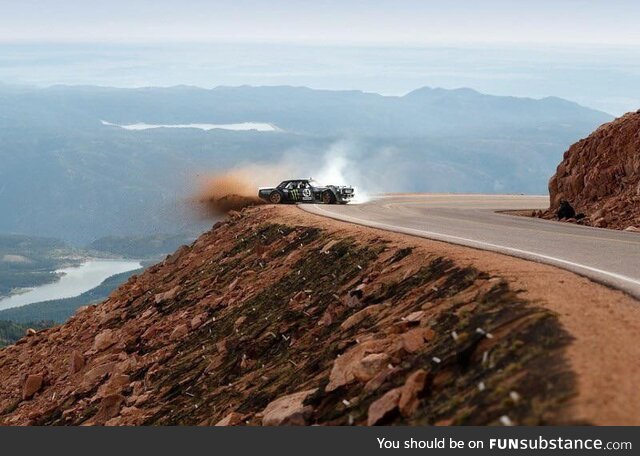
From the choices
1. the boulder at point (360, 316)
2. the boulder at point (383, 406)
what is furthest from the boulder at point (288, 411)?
the boulder at point (360, 316)

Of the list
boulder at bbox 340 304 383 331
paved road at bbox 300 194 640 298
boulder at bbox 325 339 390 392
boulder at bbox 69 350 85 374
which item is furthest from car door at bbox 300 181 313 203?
boulder at bbox 325 339 390 392

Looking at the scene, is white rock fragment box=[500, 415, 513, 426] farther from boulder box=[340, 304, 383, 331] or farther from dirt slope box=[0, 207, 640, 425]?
boulder box=[340, 304, 383, 331]

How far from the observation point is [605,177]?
35062mm

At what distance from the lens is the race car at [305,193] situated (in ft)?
151

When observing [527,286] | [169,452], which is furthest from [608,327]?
[169,452]

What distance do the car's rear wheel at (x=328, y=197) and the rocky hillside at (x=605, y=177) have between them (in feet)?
38.7

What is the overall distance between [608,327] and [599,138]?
2668cm

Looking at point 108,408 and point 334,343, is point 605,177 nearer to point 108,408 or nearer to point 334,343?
A: point 334,343

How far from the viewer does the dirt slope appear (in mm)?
10023

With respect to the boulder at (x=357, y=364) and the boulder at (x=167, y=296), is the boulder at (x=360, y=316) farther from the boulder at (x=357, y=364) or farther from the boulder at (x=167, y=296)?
the boulder at (x=167, y=296)

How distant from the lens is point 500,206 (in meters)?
44.5

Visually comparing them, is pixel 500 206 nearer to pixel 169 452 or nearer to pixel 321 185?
pixel 321 185

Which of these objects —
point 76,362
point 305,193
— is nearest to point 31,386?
point 76,362

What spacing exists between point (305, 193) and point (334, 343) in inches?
1202
